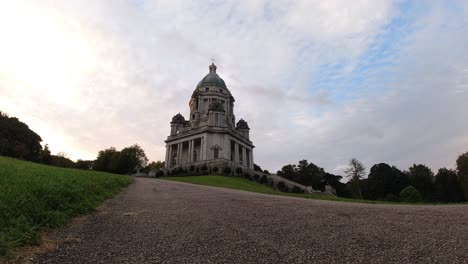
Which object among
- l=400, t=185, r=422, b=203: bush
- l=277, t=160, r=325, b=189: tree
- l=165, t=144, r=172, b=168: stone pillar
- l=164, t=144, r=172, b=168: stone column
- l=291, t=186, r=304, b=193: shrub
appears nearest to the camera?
l=400, t=185, r=422, b=203: bush

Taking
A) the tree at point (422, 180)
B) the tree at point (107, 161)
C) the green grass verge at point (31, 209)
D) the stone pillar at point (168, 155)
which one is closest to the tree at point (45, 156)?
the tree at point (107, 161)

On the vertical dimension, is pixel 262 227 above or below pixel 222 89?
below

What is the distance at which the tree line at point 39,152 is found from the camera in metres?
60.2

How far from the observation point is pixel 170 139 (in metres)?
74.6

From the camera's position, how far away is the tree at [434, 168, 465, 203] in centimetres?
5850

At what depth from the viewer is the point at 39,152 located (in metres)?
70.1

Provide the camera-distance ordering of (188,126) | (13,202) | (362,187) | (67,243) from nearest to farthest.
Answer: (67,243) → (13,202) → (362,187) → (188,126)

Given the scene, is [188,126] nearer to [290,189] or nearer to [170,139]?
[170,139]

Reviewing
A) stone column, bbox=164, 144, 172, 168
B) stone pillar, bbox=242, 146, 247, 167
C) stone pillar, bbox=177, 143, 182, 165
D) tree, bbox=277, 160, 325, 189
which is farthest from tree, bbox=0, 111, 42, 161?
tree, bbox=277, 160, 325, 189

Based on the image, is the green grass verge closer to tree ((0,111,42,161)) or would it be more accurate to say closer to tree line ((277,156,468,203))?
tree line ((277,156,468,203))

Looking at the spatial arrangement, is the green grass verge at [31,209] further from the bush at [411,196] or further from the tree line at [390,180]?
the tree line at [390,180]

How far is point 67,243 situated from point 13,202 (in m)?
1.86

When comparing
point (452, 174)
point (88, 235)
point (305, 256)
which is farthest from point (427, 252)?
point (452, 174)

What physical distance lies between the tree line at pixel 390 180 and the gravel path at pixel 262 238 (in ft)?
148
